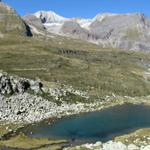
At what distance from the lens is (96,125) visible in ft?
445

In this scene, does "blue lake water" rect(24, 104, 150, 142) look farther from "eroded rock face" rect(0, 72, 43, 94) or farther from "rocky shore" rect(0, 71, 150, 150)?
"eroded rock face" rect(0, 72, 43, 94)

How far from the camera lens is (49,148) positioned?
98.5 metres

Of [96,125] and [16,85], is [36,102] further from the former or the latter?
[96,125]

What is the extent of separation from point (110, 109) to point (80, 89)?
1181 inches

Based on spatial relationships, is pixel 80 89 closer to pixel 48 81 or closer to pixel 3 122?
pixel 48 81

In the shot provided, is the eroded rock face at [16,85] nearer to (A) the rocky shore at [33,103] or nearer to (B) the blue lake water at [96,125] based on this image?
(A) the rocky shore at [33,103]

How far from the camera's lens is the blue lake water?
117750mm

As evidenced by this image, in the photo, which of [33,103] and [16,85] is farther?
[16,85]

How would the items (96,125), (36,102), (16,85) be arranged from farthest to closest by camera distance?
(16,85)
(36,102)
(96,125)

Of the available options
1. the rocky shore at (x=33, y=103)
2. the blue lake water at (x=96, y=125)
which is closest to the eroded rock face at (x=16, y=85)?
the rocky shore at (x=33, y=103)

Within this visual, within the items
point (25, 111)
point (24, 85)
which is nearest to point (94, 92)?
point (24, 85)

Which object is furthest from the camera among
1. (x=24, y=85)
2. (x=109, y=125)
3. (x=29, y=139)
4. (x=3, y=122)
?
(x=24, y=85)

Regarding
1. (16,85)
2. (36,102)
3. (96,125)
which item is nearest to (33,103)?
(36,102)

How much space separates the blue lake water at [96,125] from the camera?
118m
